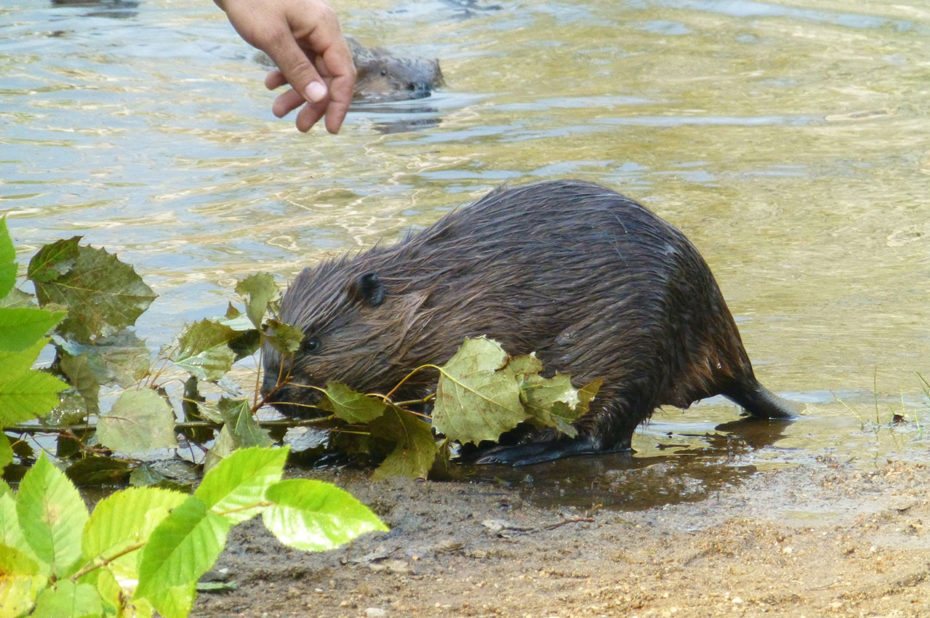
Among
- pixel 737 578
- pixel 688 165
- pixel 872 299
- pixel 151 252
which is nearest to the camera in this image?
pixel 737 578

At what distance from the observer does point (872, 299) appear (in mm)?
4695

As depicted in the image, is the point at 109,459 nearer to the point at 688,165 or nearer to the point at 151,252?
the point at 151,252

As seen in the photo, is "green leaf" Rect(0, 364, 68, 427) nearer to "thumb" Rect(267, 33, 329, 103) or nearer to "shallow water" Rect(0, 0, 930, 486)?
"thumb" Rect(267, 33, 329, 103)

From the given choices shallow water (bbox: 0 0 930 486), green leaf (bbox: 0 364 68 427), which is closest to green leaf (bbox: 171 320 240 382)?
green leaf (bbox: 0 364 68 427)

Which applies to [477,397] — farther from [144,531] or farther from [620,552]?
[144,531]

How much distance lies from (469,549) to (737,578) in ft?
1.75

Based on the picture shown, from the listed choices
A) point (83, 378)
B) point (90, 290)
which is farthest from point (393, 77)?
point (83, 378)

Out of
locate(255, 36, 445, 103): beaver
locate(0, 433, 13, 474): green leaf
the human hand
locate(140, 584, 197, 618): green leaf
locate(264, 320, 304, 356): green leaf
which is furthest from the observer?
locate(255, 36, 445, 103): beaver

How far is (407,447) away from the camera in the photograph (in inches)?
115

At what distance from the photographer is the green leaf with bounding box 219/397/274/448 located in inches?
106

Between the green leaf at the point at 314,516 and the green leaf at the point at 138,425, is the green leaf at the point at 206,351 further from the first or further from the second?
the green leaf at the point at 314,516

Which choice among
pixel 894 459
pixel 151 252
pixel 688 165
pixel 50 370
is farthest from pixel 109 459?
pixel 688 165

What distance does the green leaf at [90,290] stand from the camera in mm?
2662

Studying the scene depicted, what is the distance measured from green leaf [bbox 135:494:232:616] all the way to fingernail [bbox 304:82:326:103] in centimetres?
214
